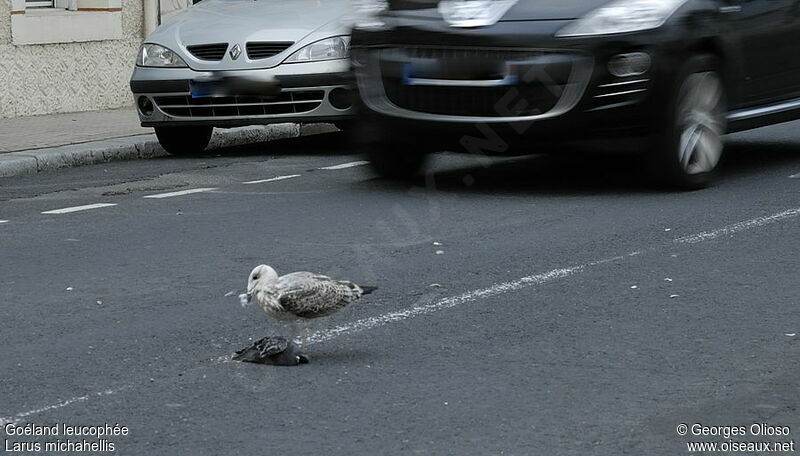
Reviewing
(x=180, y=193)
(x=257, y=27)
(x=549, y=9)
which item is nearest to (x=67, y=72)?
(x=257, y=27)

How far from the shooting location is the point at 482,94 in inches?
399

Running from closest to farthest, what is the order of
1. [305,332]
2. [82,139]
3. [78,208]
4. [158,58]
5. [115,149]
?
[305,332] < [78,208] < [158,58] < [115,149] < [82,139]

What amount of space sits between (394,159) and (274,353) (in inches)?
211

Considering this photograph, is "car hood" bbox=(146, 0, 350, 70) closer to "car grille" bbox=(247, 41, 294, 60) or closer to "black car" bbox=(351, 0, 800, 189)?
"car grille" bbox=(247, 41, 294, 60)

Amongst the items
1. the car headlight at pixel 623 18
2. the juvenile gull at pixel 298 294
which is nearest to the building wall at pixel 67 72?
the car headlight at pixel 623 18

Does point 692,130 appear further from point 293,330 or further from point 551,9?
point 293,330

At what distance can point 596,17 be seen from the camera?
33.0 feet

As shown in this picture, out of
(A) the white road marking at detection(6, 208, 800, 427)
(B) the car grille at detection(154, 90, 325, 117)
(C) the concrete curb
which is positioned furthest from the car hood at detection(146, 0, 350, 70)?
(A) the white road marking at detection(6, 208, 800, 427)

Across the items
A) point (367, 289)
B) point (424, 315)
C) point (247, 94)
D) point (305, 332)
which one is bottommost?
point (247, 94)

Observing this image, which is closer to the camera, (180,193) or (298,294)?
(298,294)

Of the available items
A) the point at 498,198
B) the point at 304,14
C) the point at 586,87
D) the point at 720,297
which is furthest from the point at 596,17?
the point at 304,14

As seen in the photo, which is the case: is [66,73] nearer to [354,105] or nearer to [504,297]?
[354,105]

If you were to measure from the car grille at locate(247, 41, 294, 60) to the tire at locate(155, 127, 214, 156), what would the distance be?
1083mm

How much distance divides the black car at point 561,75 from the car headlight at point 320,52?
2.19 m
